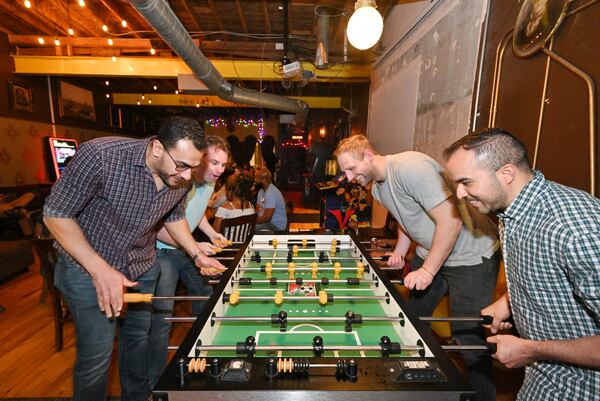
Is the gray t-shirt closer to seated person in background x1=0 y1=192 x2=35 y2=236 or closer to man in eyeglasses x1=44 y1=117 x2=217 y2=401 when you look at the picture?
man in eyeglasses x1=44 y1=117 x2=217 y2=401

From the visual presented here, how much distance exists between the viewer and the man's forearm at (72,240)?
1.36 m

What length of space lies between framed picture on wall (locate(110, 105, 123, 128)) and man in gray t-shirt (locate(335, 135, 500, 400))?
960 cm

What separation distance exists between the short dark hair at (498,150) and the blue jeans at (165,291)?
5.55 feet

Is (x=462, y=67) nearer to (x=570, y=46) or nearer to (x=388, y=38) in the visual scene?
(x=570, y=46)

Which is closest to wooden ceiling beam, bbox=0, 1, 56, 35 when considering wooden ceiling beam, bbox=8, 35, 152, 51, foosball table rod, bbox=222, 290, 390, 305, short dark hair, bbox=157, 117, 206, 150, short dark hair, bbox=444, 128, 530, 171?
wooden ceiling beam, bbox=8, 35, 152, 51

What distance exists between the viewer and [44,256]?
2578 millimetres

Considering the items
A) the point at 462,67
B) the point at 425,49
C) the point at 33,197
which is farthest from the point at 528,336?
the point at 33,197

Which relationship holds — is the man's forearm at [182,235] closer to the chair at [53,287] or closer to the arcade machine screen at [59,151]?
the chair at [53,287]

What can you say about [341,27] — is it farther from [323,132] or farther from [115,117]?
[115,117]

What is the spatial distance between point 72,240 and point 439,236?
72.1 inches

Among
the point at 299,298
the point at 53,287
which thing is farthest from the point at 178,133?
the point at 53,287

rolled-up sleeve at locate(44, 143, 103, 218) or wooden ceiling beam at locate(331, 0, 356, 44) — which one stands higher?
wooden ceiling beam at locate(331, 0, 356, 44)

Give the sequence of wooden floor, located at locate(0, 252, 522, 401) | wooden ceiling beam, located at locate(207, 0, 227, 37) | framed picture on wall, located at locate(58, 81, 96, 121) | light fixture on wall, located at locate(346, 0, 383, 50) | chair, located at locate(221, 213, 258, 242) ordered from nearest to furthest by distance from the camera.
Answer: wooden floor, located at locate(0, 252, 522, 401) → light fixture on wall, located at locate(346, 0, 383, 50) → chair, located at locate(221, 213, 258, 242) → wooden ceiling beam, located at locate(207, 0, 227, 37) → framed picture on wall, located at locate(58, 81, 96, 121)

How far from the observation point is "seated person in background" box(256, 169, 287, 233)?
14.3 ft
